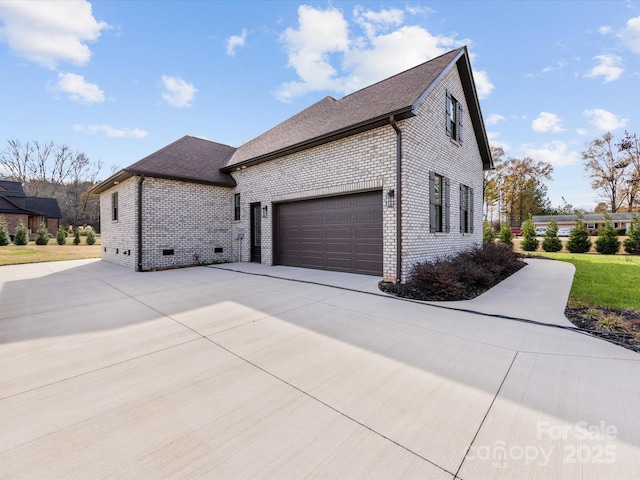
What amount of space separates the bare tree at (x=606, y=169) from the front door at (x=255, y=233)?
3825 centimetres

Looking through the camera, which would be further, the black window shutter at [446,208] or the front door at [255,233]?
the front door at [255,233]

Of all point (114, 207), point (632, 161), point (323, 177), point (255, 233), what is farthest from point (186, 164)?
point (632, 161)

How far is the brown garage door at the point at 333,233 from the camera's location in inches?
319

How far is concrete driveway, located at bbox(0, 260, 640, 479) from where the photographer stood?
1752 mm

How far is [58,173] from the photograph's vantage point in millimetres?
41938

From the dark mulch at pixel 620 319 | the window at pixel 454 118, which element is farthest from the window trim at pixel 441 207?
the dark mulch at pixel 620 319

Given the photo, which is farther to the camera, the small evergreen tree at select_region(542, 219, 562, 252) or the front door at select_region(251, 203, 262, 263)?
the small evergreen tree at select_region(542, 219, 562, 252)

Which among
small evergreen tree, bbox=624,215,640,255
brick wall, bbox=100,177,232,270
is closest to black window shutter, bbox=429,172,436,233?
brick wall, bbox=100,177,232,270

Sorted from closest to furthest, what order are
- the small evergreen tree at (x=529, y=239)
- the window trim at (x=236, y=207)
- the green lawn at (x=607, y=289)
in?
the green lawn at (x=607, y=289) < the window trim at (x=236, y=207) < the small evergreen tree at (x=529, y=239)

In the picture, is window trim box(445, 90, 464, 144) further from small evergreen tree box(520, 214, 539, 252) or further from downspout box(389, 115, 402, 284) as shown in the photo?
small evergreen tree box(520, 214, 539, 252)

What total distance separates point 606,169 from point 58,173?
73054 millimetres

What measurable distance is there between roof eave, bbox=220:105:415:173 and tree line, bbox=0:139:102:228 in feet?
134

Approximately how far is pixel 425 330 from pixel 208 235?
10244 millimetres

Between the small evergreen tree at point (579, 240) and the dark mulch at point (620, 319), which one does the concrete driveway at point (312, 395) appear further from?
the small evergreen tree at point (579, 240)
